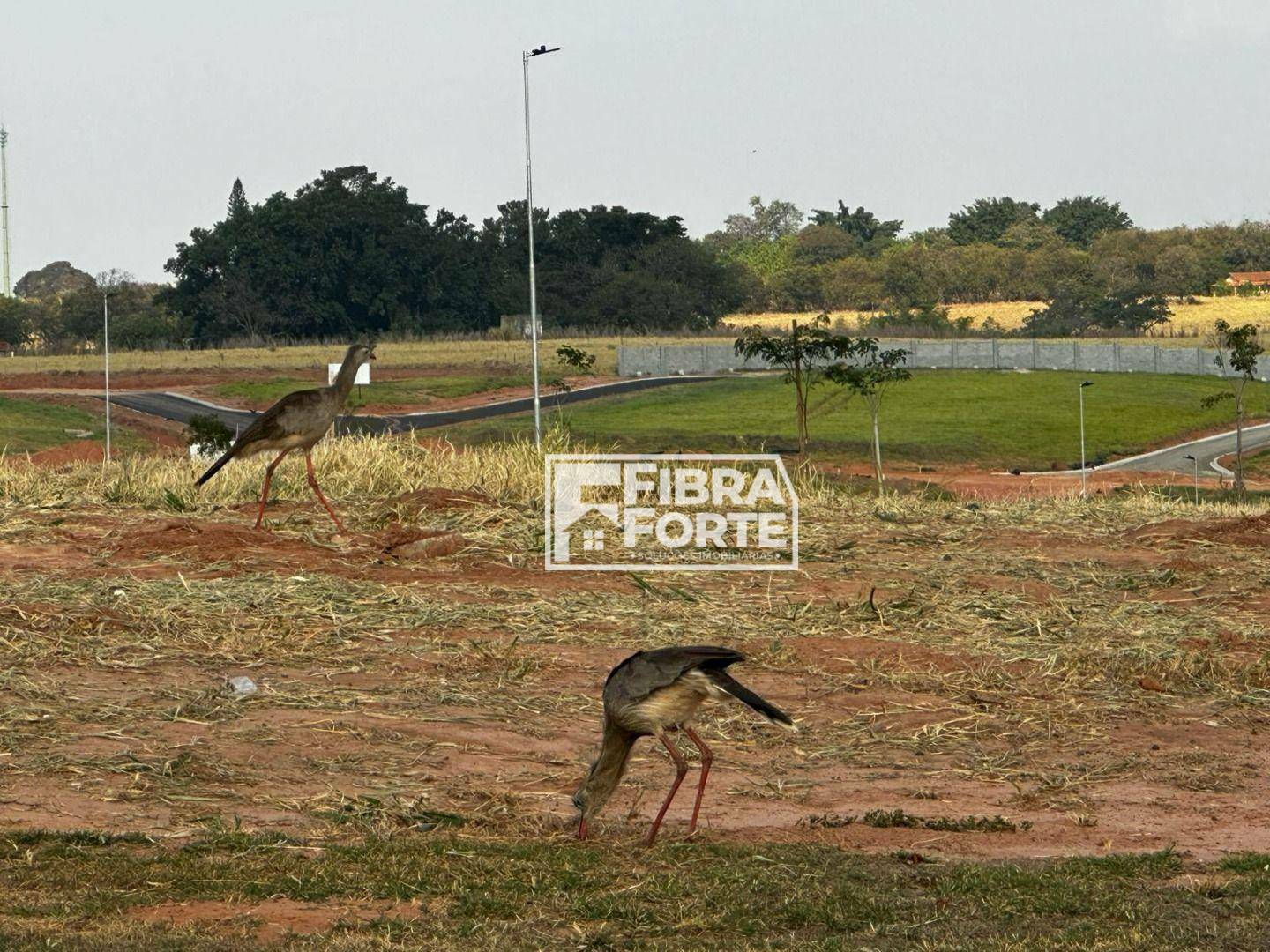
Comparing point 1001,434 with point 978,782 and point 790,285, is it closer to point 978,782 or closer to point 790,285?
point 978,782

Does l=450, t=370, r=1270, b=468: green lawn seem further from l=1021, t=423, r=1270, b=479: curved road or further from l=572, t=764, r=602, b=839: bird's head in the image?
l=572, t=764, r=602, b=839: bird's head

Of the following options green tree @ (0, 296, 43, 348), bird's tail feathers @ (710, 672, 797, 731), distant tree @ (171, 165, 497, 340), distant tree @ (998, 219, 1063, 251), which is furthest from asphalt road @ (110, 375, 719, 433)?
distant tree @ (998, 219, 1063, 251)

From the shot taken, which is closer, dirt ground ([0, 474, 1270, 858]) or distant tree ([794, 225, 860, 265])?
dirt ground ([0, 474, 1270, 858])

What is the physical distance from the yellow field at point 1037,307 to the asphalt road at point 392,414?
143 ft

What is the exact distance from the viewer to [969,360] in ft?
252

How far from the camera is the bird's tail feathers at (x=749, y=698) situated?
6.59 metres

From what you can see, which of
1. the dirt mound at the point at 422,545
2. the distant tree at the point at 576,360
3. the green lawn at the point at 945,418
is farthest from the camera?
the distant tree at the point at 576,360

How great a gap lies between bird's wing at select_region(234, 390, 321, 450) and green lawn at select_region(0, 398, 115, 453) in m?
29.8

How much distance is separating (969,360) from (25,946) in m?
73.7

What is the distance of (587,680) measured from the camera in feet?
36.4

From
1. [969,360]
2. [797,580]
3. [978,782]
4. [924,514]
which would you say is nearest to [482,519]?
[797,580]

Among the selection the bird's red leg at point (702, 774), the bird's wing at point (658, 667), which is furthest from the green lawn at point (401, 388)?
the bird's wing at point (658, 667)

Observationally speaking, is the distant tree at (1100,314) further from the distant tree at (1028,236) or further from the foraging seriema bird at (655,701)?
the foraging seriema bird at (655,701)

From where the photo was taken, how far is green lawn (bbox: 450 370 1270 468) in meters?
50.7
